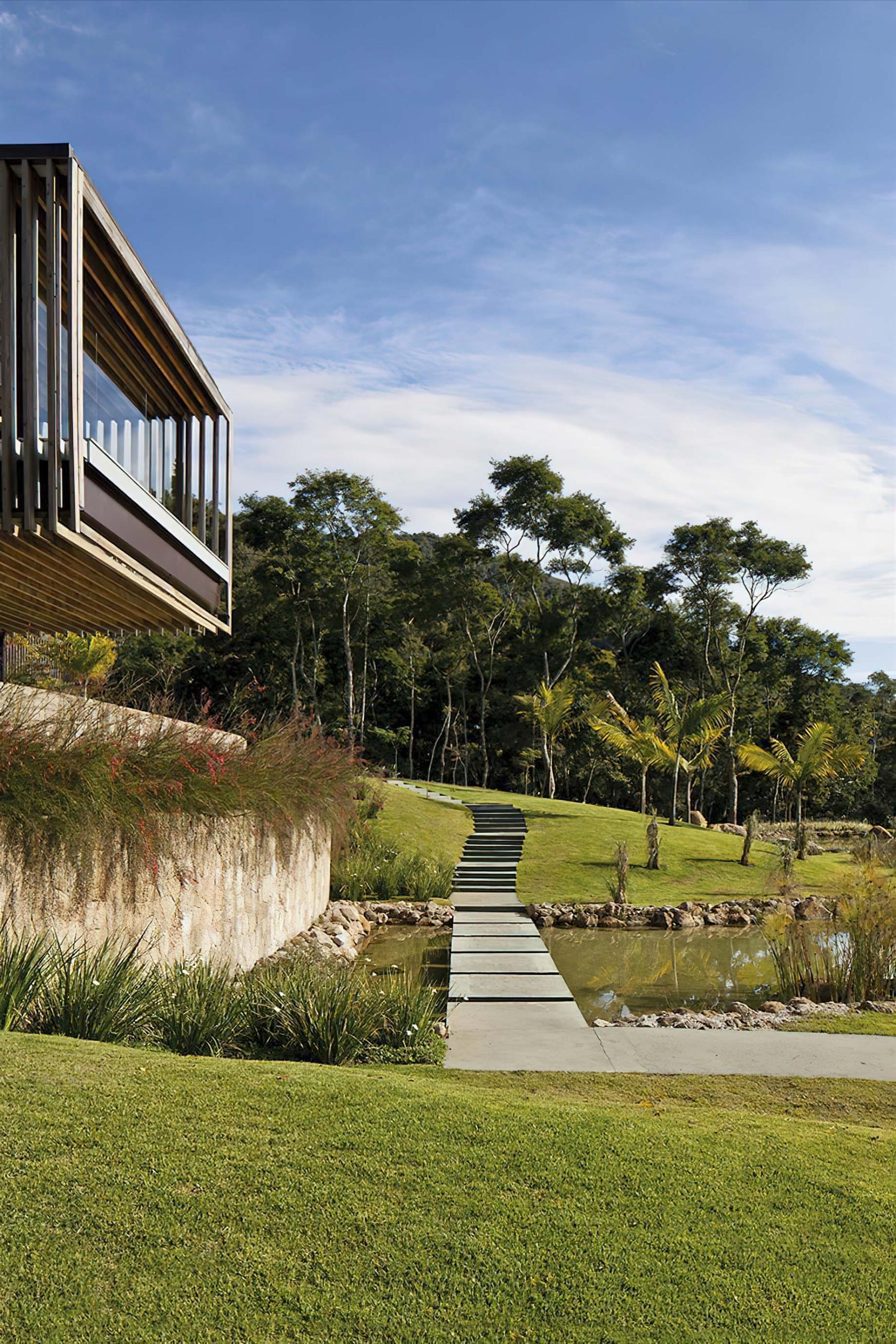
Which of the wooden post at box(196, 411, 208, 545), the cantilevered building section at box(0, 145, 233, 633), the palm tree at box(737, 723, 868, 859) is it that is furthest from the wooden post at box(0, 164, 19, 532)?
the palm tree at box(737, 723, 868, 859)

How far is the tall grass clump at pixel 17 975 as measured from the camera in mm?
4855

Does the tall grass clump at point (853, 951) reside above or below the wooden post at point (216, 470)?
below

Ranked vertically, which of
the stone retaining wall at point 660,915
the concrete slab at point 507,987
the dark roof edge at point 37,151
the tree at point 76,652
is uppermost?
the dark roof edge at point 37,151

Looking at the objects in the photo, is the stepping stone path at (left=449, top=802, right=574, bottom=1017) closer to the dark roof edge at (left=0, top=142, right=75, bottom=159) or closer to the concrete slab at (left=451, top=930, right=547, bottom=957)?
the concrete slab at (left=451, top=930, right=547, bottom=957)

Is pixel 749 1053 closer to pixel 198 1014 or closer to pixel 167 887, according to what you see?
pixel 198 1014

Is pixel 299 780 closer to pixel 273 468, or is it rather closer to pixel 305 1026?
pixel 305 1026

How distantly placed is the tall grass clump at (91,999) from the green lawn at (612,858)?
398 inches

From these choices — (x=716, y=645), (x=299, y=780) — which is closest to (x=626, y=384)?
(x=299, y=780)

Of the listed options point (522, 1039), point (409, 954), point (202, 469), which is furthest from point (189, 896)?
point (202, 469)

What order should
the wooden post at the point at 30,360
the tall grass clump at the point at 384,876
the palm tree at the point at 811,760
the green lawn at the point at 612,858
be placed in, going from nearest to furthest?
1. the wooden post at the point at 30,360
2. the tall grass clump at the point at 384,876
3. the green lawn at the point at 612,858
4. the palm tree at the point at 811,760

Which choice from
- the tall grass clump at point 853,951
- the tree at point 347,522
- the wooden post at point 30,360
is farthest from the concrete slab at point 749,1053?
the tree at point 347,522

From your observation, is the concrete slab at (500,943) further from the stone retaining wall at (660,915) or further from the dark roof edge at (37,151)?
the dark roof edge at (37,151)

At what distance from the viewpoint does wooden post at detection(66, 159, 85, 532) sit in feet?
23.7

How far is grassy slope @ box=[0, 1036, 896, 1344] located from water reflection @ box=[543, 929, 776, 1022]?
4.98 metres
